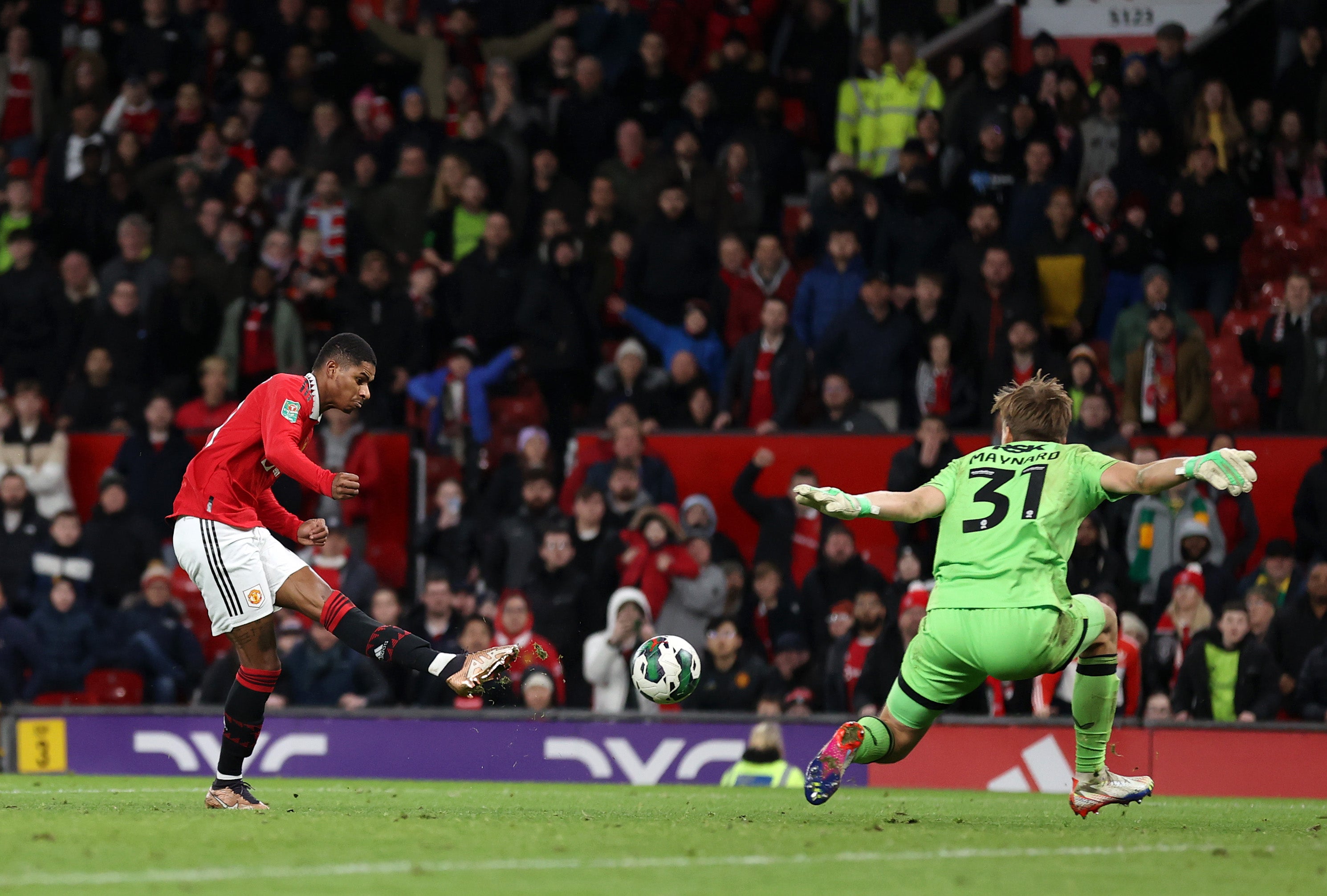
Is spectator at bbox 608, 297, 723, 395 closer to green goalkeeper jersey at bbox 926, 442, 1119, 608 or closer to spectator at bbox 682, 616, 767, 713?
spectator at bbox 682, 616, 767, 713

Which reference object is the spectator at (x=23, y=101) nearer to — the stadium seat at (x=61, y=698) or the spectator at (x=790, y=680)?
the stadium seat at (x=61, y=698)

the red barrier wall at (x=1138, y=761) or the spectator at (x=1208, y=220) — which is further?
the spectator at (x=1208, y=220)

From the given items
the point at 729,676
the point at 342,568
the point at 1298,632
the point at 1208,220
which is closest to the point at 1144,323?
the point at 1208,220

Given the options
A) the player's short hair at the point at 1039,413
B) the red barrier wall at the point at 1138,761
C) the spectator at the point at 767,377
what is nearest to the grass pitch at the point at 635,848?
the player's short hair at the point at 1039,413

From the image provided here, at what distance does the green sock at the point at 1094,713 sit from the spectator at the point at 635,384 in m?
8.04

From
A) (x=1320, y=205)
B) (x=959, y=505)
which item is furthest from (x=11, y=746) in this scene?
(x=1320, y=205)

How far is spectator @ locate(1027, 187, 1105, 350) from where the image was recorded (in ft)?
52.2

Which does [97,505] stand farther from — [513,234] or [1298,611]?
[1298,611]

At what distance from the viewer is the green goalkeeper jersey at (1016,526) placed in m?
7.62

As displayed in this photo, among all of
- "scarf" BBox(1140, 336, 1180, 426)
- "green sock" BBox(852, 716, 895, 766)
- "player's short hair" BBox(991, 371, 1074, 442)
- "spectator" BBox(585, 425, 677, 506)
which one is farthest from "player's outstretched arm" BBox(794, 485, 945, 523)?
"scarf" BBox(1140, 336, 1180, 426)

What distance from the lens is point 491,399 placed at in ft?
54.1

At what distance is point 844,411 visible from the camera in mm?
15727

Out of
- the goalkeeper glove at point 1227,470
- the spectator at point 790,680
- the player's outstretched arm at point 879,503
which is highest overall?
the goalkeeper glove at point 1227,470

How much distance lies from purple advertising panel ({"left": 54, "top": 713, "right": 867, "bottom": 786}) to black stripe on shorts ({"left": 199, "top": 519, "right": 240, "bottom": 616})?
5332 millimetres
